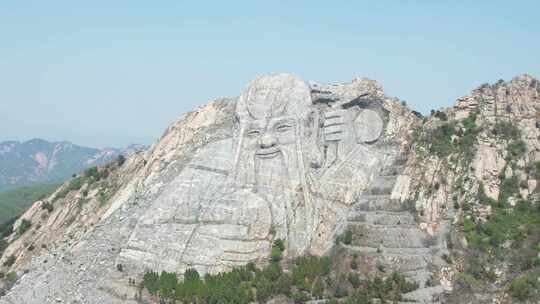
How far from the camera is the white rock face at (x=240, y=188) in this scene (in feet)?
109

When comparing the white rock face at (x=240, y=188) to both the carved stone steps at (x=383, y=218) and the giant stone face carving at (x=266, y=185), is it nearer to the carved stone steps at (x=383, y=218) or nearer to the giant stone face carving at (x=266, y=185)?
the giant stone face carving at (x=266, y=185)

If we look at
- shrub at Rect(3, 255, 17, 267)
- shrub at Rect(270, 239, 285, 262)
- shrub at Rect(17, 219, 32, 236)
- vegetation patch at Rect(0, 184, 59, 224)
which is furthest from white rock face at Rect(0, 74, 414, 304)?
vegetation patch at Rect(0, 184, 59, 224)

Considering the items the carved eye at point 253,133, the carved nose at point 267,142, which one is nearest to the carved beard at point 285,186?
the carved nose at point 267,142

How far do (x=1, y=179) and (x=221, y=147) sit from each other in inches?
6842

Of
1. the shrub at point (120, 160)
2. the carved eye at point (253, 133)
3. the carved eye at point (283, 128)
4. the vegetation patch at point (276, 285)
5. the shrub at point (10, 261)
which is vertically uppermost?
the carved eye at point (283, 128)

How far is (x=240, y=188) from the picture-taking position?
35906mm

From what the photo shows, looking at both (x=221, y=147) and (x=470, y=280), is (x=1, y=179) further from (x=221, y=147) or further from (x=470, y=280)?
(x=470, y=280)

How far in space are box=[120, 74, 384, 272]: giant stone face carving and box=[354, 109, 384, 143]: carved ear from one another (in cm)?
5

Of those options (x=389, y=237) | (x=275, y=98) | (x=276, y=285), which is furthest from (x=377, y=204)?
(x=275, y=98)

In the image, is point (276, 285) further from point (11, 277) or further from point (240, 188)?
point (11, 277)

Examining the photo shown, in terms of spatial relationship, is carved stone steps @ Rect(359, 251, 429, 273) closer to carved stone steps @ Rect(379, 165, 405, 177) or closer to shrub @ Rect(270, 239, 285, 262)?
shrub @ Rect(270, 239, 285, 262)

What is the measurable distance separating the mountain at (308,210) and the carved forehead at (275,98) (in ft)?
0.28

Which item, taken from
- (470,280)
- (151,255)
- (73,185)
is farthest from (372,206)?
(73,185)

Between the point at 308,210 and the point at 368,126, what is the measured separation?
601 cm
